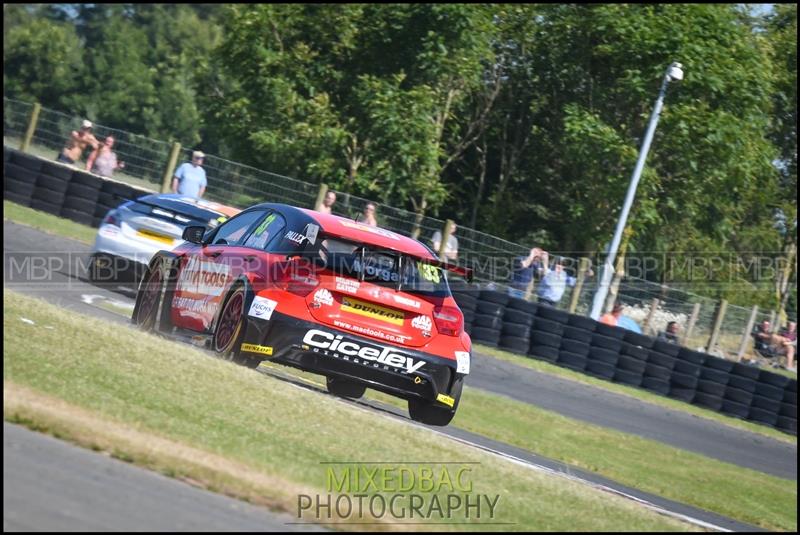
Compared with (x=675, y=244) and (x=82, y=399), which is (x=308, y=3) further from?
(x=82, y=399)

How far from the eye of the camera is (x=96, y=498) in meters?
4.98

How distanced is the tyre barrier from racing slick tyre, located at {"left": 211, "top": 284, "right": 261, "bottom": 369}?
12.7 meters

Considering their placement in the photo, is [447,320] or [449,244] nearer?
[447,320]

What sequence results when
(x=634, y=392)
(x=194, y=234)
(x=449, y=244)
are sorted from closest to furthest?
(x=194, y=234) < (x=634, y=392) < (x=449, y=244)

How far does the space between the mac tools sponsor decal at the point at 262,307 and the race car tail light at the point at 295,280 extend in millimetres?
151

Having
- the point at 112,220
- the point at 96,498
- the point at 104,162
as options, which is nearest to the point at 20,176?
the point at 104,162

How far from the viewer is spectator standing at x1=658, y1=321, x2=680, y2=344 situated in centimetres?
2044

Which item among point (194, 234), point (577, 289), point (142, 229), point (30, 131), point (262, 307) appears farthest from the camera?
point (30, 131)

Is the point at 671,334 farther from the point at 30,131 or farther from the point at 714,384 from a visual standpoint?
the point at 30,131

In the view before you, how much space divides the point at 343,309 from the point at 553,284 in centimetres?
1116

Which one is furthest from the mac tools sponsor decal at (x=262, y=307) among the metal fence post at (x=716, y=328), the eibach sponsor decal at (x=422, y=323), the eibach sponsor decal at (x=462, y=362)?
the metal fence post at (x=716, y=328)

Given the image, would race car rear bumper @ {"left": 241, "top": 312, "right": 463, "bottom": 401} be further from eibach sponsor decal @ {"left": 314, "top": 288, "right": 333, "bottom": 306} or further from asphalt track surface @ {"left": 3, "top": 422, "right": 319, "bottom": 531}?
asphalt track surface @ {"left": 3, "top": 422, "right": 319, "bottom": 531}

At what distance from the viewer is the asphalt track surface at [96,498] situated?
4.61 m

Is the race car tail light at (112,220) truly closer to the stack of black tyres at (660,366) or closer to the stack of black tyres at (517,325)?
the stack of black tyres at (517,325)
